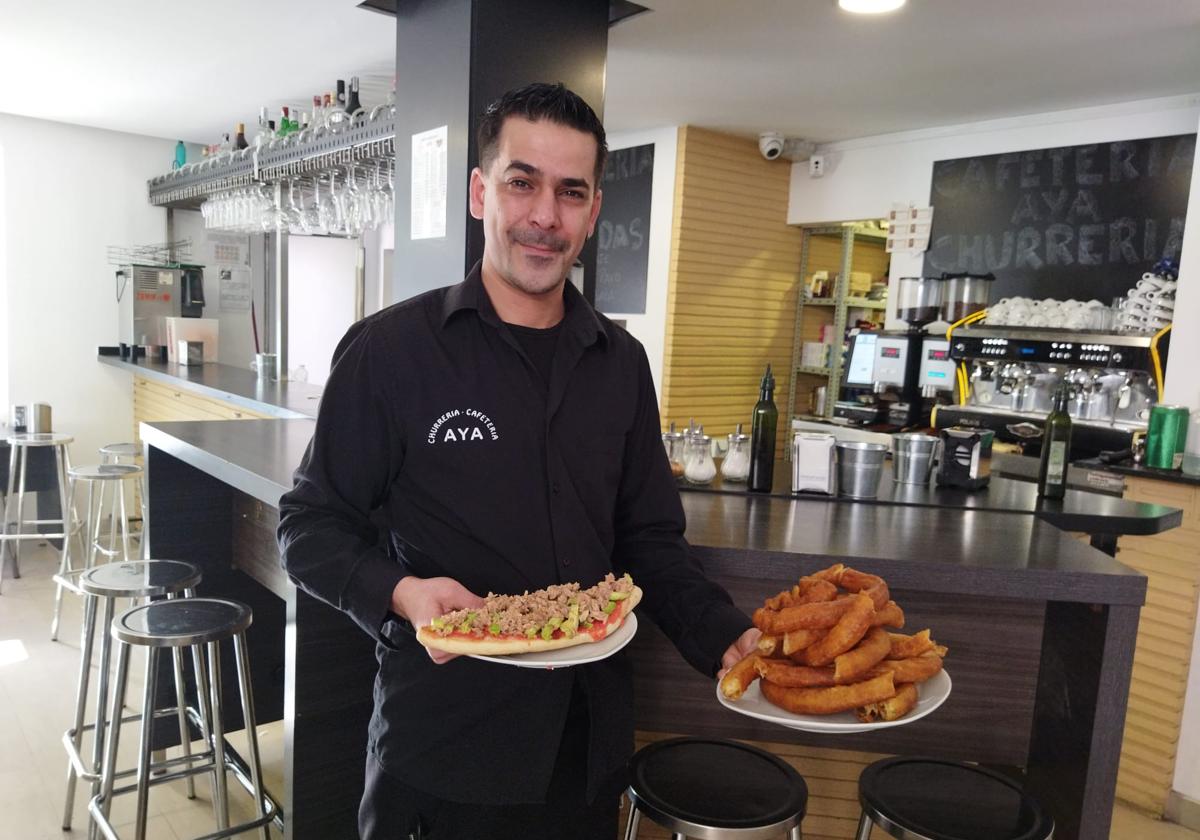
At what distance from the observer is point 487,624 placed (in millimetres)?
1271

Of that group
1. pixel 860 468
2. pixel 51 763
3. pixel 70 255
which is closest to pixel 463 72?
pixel 860 468

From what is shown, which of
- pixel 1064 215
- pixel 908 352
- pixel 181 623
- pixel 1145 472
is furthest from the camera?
pixel 908 352

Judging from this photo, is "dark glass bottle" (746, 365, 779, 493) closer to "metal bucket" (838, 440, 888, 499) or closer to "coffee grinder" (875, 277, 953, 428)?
"metal bucket" (838, 440, 888, 499)

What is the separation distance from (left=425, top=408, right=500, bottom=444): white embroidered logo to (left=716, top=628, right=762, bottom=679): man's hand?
1.83ft

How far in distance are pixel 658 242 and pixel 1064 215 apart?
2.49 metres

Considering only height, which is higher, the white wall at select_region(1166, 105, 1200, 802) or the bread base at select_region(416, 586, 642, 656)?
the white wall at select_region(1166, 105, 1200, 802)

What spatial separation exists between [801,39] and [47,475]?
531cm

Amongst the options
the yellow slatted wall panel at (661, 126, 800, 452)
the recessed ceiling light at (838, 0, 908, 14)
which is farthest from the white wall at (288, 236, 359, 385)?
the recessed ceiling light at (838, 0, 908, 14)

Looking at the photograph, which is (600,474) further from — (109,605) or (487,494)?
(109,605)

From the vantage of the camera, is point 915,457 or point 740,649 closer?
point 740,649

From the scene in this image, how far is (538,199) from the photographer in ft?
4.75

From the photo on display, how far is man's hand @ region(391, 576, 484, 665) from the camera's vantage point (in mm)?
1315

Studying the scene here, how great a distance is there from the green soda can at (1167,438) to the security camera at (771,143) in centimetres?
322

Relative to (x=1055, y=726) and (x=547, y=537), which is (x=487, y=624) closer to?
(x=547, y=537)
